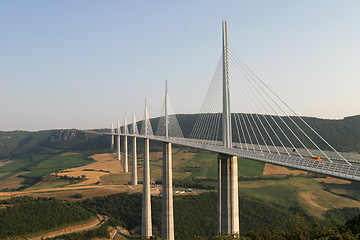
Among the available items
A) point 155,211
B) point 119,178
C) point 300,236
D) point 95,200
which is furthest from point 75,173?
point 300,236

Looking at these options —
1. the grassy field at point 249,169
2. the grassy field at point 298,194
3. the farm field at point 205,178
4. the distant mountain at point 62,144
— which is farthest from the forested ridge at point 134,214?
the distant mountain at point 62,144

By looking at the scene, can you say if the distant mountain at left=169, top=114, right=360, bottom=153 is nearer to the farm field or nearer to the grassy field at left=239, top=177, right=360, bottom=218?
the farm field

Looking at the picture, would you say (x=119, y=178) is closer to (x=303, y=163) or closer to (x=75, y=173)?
(x=75, y=173)

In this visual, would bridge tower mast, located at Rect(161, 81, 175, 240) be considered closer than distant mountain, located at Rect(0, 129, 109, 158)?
Yes

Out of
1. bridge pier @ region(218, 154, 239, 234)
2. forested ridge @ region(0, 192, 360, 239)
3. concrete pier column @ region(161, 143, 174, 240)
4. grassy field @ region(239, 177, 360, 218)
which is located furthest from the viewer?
grassy field @ region(239, 177, 360, 218)

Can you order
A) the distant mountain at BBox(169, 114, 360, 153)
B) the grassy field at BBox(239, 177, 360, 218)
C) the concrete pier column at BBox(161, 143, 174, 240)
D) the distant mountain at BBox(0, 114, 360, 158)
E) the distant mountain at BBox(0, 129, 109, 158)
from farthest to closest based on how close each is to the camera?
the distant mountain at BBox(0, 129, 109, 158) → the distant mountain at BBox(0, 114, 360, 158) → the distant mountain at BBox(169, 114, 360, 153) → the grassy field at BBox(239, 177, 360, 218) → the concrete pier column at BBox(161, 143, 174, 240)

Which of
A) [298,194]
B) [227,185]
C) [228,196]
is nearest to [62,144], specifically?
[298,194]

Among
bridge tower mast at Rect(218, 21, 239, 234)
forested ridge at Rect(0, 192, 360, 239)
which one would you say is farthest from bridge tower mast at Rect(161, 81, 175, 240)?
bridge tower mast at Rect(218, 21, 239, 234)

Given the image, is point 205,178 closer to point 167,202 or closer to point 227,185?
point 167,202
